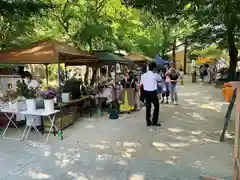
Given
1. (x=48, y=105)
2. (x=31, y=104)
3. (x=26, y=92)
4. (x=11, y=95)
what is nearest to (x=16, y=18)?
(x=11, y=95)

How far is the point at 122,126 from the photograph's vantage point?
771 centimetres

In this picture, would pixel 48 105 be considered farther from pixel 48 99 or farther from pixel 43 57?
pixel 43 57

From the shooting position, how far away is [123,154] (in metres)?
5.36

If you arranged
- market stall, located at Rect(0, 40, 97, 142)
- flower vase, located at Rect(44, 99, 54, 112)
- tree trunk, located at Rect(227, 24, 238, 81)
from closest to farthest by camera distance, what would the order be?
flower vase, located at Rect(44, 99, 54, 112), market stall, located at Rect(0, 40, 97, 142), tree trunk, located at Rect(227, 24, 238, 81)

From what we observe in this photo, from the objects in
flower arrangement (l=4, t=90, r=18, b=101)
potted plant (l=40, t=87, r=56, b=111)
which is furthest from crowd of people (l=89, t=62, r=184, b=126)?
flower arrangement (l=4, t=90, r=18, b=101)

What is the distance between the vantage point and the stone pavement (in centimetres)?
449

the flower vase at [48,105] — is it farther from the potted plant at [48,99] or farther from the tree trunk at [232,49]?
the tree trunk at [232,49]

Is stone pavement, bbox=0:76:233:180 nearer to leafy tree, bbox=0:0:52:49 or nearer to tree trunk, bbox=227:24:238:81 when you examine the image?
leafy tree, bbox=0:0:52:49

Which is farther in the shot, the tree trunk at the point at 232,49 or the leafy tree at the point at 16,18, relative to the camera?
the tree trunk at the point at 232,49

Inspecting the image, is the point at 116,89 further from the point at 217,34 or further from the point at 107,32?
the point at 217,34

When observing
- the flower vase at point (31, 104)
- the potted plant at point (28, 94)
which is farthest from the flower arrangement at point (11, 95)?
the flower vase at point (31, 104)

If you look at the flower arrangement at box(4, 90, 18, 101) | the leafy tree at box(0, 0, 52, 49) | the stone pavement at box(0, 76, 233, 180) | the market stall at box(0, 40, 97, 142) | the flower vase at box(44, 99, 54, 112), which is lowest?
the stone pavement at box(0, 76, 233, 180)

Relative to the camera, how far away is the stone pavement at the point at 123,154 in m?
4.49

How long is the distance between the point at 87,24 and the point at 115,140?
22.3ft
